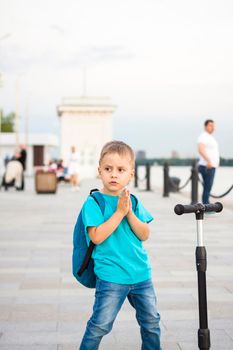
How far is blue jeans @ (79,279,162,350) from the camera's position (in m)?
3.36

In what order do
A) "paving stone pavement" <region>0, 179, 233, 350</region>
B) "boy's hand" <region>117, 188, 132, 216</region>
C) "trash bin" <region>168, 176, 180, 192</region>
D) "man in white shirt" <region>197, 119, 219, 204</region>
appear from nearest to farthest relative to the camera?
1. "boy's hand" <region>117, 188, 132, 216</region>
2. "paving stone pavement" <region>0, 179, 233, 350</region>
3. "man in white shirt" <region>197, 119, 219, 204</region>
4. "trash bin" <region>168, 176, 180, 192</region>

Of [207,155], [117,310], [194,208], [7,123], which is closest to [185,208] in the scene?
[194,208]

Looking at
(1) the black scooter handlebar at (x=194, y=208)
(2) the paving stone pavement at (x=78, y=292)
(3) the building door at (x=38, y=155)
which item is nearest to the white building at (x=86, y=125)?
(3) the building door at (x=38, y=155)

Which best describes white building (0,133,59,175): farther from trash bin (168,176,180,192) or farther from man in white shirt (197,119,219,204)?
man in white shirt (197,119,219,204)

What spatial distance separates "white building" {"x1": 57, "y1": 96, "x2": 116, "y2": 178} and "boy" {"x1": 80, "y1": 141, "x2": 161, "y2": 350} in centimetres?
4898

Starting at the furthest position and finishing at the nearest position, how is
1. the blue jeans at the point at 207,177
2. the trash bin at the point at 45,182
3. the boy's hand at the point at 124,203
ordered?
the trash bin at the point at 45,182, the blue jeans at the point at 207,177, the boy's hand at the point at 124,203

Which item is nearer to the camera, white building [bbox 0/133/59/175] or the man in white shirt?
the man in white shirt

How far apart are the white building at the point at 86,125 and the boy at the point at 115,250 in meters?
49.0

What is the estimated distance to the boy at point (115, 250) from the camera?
11.0ft

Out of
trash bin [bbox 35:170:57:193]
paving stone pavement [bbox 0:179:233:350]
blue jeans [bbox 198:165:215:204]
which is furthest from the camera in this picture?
trash bin [bbox 35:170:57:193]

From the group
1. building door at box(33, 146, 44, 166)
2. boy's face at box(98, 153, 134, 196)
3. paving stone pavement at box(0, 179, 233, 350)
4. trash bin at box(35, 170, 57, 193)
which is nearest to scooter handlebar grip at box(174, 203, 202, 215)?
boy's face at box(98, 153, 134, 196)

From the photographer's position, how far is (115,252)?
3369mm

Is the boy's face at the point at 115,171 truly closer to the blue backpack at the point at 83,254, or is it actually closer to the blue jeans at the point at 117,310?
the blue backpack at the point at 83,254

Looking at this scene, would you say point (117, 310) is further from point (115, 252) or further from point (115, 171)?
point (115, 171)
